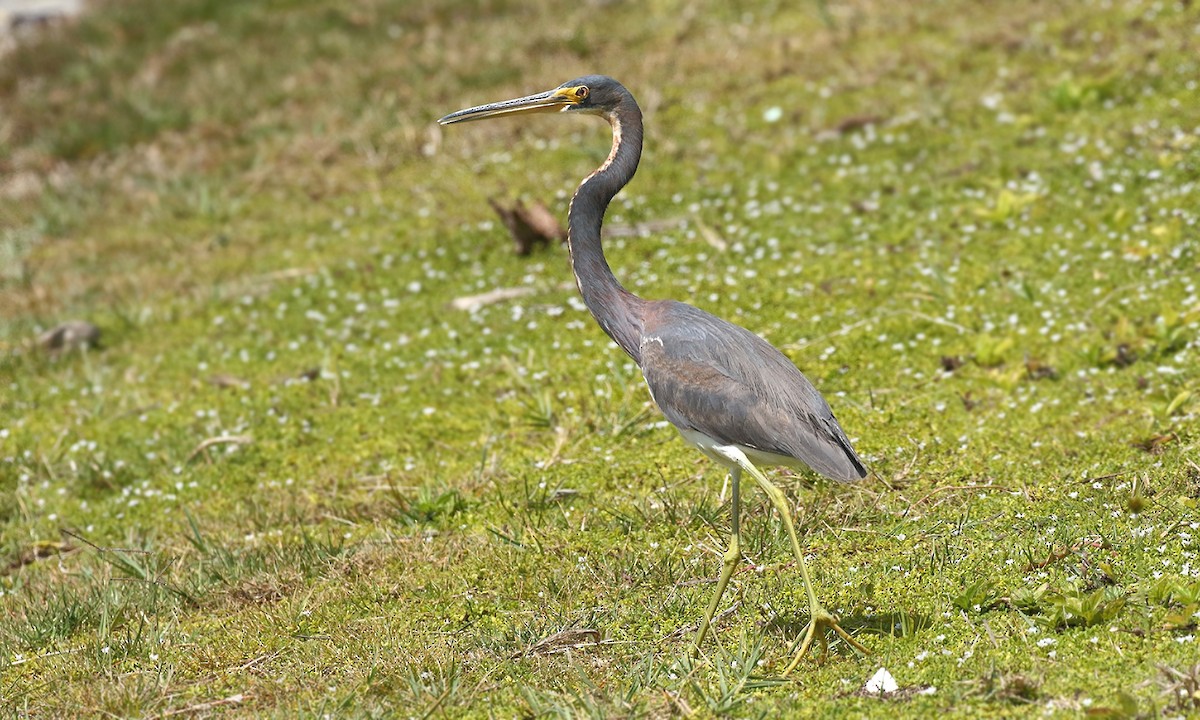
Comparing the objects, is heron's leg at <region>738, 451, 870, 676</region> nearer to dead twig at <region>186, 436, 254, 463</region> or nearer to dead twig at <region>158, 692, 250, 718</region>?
dead twig at <region>158, 692, 250, 718</region>

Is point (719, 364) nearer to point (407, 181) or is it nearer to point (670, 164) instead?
point (670, 164)

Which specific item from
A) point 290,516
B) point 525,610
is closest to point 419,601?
point 525,610

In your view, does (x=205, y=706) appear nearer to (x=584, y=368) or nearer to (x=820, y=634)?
(x=820, y=634)

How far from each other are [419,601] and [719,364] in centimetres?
213

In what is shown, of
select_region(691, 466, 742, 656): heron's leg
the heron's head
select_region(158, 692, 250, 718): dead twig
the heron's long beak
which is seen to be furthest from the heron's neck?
select_region(158, 692, 250, 718): dead twig

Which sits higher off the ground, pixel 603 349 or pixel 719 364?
pixel 719 364

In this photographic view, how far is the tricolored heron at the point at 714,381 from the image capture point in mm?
6285

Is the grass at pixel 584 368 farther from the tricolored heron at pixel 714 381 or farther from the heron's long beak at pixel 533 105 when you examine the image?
the heron's long beak at pixel 533 105

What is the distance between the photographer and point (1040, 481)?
7.50m

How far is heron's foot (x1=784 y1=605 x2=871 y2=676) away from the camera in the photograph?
5824 millimetres

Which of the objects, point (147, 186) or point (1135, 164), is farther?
point (147, 186)

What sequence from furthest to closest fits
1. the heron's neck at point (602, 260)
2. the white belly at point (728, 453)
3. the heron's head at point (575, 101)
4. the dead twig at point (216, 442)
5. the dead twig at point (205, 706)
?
the dead twig at point (216, 442)
the heron's head at point (575, 101)
the heron's neck at point (602, 260)
the white belly at point (728, 453)
the dead twig at point (205, 706)

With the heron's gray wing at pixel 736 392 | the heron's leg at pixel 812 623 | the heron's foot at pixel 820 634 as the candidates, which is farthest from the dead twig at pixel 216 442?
the heron's foot at pixel 820 634

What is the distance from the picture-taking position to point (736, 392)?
645 centimetres
